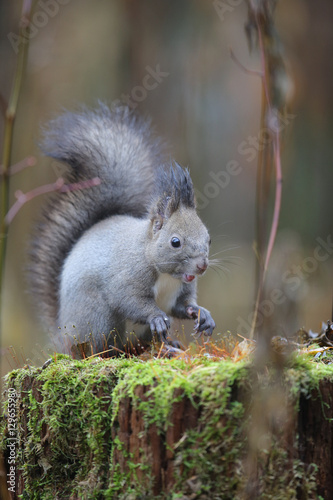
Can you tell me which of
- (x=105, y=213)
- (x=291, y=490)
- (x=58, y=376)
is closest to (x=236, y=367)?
(x=291, y=490)

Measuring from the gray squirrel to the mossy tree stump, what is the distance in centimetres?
74

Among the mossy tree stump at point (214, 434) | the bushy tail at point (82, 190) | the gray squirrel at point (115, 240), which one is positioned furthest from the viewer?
the bushy tail at point (82, 190)

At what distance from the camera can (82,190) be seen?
11.1 ft

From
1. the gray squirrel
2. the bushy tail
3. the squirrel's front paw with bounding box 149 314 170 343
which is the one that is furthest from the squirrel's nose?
the bushy tail

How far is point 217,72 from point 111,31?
1292 millimetres

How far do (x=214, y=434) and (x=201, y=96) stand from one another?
535cm

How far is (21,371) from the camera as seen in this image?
247 centimetres

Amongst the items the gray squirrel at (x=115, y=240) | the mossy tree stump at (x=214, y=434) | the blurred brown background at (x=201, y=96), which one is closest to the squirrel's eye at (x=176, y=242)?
the gray squirrel at (x=115, y=240)

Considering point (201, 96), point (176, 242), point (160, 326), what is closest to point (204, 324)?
point (160, 326)

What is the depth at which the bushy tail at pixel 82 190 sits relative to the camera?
3342 mm

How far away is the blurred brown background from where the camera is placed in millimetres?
6285

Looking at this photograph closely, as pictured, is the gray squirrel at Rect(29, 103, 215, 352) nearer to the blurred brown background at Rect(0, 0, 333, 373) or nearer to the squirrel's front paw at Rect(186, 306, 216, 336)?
the squirrel's front paw at Rect(186, 306, 216, 336)

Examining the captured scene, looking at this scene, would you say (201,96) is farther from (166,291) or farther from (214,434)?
(214,434)

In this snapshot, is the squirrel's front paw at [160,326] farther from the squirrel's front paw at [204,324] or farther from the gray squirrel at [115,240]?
the squirrel's front paw at [204,324]
